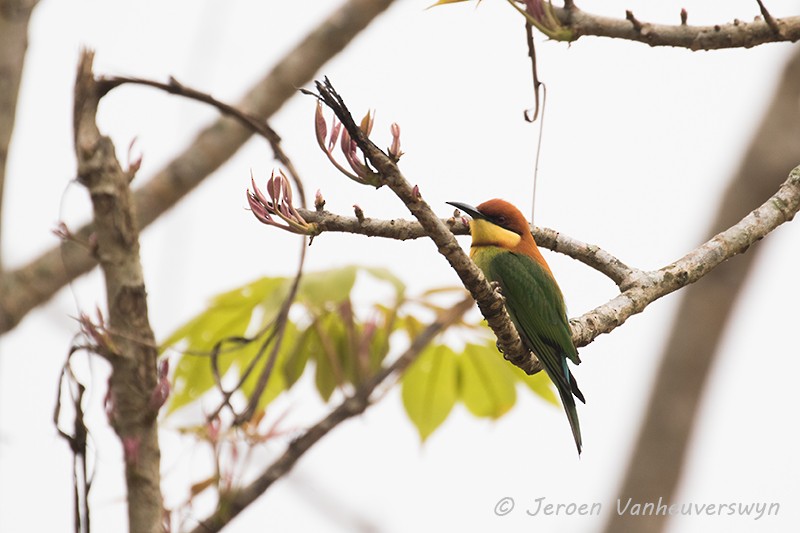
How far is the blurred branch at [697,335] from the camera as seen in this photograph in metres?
7.21

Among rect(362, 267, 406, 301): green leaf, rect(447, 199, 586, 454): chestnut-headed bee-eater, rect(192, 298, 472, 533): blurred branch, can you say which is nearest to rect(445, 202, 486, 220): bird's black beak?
rect(447, 199, 586, 454): chestnut-headed bee-eater

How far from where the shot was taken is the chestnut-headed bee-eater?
3150 mm

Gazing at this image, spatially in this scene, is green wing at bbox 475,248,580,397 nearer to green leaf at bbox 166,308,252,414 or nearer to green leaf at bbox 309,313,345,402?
green leaf at bbox 309,313,345,402

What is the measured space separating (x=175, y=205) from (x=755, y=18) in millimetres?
2778

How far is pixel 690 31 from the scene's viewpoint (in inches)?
96.0

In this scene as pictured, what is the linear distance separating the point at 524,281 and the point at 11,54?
75.0 inches

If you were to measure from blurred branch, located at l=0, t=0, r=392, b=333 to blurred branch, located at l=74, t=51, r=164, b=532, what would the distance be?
1144 millimetres

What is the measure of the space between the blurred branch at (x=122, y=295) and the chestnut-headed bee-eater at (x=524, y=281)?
3.53 feet

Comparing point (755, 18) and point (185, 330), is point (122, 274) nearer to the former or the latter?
point (185, 330)

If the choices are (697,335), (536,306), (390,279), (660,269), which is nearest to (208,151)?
(390,279)

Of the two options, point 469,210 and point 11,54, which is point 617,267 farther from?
point 11,54

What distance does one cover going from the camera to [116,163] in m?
2.85

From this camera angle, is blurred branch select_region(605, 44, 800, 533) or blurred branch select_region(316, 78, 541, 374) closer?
blurred branch select_region(316, 78, 541, 374)

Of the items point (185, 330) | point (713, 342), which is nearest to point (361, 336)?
point (185, 330)
